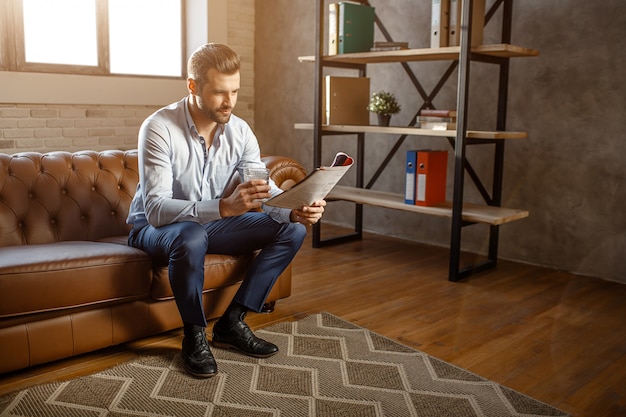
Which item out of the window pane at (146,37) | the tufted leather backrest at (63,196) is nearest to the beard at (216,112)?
the tufted leather backrest at (63,196)

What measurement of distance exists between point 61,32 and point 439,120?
2911 mm

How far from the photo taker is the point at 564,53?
11.0 ft

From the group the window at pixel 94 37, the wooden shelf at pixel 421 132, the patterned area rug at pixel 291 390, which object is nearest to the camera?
the patterned area rug at pixel 291 390

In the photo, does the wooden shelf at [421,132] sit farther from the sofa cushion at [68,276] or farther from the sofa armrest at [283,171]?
the sofa cushion at [68,276]

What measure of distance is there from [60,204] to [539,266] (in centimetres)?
259

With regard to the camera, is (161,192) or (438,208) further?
(438,208)

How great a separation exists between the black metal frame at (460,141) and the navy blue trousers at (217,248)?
1.14 meters

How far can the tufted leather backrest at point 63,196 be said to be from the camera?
2.44 meters

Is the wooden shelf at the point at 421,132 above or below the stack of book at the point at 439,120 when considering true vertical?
below

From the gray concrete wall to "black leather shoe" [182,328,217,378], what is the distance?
223 centimetres

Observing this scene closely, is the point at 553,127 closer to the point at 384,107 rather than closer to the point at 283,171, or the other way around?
the point at 384,107

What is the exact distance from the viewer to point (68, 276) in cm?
204

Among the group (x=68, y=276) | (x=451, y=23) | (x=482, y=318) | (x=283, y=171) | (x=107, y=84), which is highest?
(x=451, y=23)

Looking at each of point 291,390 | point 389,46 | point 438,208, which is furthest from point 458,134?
point 291,390
